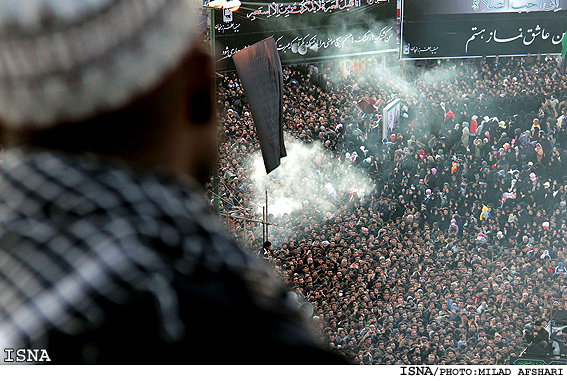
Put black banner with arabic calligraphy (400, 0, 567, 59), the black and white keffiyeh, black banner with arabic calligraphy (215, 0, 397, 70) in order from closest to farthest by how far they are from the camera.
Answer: the black and white keffiyeh
black banner with arabic calligraphy (215, 0, 397, 70)
black banner with arabic calligraphy (400, 0, 567, 59)

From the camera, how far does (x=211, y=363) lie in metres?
0.33

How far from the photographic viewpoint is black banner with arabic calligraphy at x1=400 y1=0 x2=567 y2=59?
37.4 feet

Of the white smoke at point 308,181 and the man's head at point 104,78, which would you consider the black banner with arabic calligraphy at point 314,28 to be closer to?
the white smoke at point 308,181

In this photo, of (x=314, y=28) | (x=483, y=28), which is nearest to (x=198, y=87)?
(x=314, y=28)

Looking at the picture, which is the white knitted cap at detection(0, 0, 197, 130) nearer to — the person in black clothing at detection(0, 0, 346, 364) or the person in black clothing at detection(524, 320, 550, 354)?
the person in black clothing at detection(0, 0, 346, 364)

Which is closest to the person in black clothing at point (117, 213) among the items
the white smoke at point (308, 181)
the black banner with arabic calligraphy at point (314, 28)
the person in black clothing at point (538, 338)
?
the person in black clothing at point (538, 338)

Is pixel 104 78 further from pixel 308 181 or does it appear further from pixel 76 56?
pixel 308 181

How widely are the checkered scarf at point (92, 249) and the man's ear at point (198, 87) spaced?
0.11 meters

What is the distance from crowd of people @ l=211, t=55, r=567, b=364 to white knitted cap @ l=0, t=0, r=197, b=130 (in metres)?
6.85

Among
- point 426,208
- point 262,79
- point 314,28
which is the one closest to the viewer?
point 262,79

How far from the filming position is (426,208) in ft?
38.1

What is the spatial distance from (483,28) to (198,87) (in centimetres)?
1252

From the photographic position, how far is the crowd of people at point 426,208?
895 cm

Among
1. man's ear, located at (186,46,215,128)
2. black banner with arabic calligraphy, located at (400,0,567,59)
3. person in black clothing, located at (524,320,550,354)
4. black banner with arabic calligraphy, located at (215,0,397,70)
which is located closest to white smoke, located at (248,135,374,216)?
black banner with arabic calligraphy, located at (215,0,397,70)
